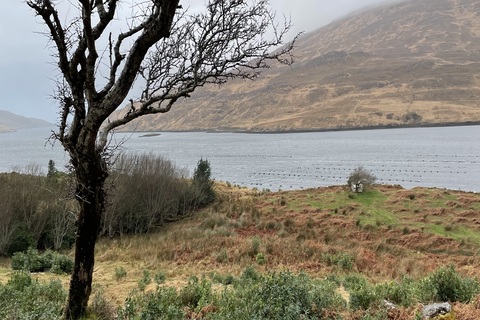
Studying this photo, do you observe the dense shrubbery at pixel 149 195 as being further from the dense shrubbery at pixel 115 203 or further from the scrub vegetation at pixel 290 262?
the scrub vegetation at pixel 290 262

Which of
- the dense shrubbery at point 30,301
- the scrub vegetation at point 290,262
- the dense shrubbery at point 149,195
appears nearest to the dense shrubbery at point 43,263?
the scrub vegetation at point 290,262

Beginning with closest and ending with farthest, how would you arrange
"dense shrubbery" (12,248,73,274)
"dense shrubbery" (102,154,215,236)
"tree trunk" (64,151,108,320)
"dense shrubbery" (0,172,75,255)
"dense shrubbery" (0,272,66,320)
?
"dense shrubbery" (0,272,66,320) < "tree trunk" (64,151,108,320) < "dense shrubbery" (12,248,73,274) < "dense shrubbery" (0,172,75,255) < "dense shrubbery" (102,154,215,236)

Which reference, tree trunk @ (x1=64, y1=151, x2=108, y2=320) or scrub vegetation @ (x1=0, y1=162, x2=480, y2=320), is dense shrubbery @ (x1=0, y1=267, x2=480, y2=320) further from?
tree trunk @ (x1=64, y1=151, x2=108, y2=320)

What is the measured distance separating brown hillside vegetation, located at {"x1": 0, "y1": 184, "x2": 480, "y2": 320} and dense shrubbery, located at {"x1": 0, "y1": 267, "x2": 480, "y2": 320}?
0.52 metres

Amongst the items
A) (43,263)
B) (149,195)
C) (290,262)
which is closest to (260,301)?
(290,262)

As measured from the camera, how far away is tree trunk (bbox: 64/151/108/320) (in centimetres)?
529

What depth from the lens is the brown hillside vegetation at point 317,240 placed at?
13.0 m

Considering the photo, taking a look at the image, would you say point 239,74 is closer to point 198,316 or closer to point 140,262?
point 198,316

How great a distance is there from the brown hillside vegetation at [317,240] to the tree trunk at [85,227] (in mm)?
2563

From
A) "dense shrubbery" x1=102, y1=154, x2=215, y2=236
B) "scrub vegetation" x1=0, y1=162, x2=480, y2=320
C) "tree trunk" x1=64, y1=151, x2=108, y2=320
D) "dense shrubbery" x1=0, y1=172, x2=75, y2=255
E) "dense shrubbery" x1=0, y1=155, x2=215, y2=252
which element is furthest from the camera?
"dense shrubbery" x1=102, y1=154, x2=215, y2=236

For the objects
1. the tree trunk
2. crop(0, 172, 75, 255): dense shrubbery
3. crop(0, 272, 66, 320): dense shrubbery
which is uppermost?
the tree trunk

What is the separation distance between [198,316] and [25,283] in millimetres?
3950

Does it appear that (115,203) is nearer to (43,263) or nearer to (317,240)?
(43,263)

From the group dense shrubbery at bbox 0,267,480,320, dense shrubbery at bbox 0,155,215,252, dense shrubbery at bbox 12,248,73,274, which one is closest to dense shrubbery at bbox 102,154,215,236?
dense shrubbery at bbox 0,155,215,252
